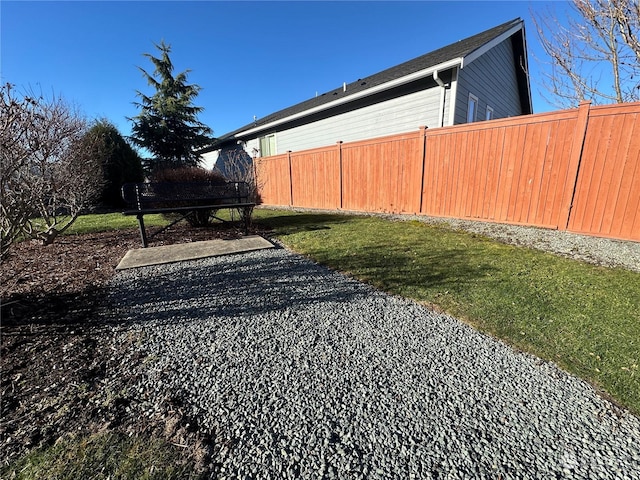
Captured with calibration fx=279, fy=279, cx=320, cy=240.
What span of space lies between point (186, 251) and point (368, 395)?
398 centimetres

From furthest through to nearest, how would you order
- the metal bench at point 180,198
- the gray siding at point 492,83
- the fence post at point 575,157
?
the gray siding at point 492,83 → the metal bench at point 180,198 → the fence post at point 575,157

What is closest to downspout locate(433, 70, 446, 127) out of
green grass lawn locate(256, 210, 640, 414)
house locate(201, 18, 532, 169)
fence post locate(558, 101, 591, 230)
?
house locate(201, 18, 532, 169)

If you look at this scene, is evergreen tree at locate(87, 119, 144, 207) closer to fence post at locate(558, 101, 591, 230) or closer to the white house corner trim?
the white house corner trim

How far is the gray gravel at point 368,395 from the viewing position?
1251 mm

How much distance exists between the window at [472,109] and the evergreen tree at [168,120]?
14848 mm

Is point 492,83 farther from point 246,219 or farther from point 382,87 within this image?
point 246,219

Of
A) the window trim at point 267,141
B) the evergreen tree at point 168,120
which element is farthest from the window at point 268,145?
the evergreen tree at point 168,120

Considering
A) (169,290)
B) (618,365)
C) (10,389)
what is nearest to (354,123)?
(169,290)

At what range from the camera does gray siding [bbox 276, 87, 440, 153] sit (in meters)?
8.43

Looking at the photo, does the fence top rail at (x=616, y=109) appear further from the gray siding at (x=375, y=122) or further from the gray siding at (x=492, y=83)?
the gray siding at (x=375, y=122)

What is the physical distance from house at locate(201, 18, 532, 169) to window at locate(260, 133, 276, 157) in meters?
0.53

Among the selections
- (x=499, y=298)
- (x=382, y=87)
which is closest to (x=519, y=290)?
(x=499, y=298)

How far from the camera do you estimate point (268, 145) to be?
14898 millimetres

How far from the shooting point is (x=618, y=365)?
73.0 inches
